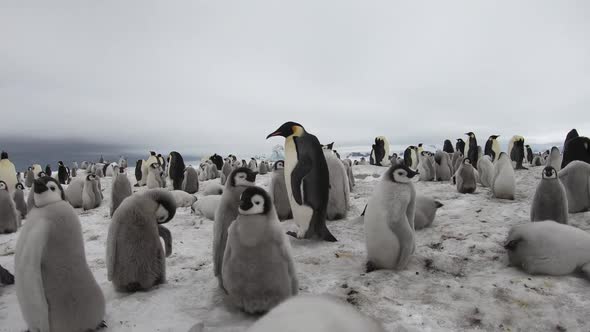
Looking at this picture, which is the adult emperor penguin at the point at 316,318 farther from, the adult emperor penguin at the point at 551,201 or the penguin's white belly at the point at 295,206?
the adult emperor penguin at the point at 551,201

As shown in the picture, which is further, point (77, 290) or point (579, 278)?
point (579, 278)

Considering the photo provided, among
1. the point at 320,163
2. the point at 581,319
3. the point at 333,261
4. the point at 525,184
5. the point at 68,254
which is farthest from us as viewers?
the point at 525,184

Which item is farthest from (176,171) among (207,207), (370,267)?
(370,267)

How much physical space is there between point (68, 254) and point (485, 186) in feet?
35.1

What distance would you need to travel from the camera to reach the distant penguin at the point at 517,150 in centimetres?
1534

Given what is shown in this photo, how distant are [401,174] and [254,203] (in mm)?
1907

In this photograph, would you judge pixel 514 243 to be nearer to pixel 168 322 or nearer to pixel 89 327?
pixel 168 322

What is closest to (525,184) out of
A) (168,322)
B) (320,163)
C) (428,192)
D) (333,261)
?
(428,192)

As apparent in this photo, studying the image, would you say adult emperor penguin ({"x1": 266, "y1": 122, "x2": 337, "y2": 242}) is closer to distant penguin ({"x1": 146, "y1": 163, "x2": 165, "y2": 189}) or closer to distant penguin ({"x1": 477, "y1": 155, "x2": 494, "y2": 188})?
distant penguin ({"x1": 477, "y1": 155, "x2": 494, "y2": 188})

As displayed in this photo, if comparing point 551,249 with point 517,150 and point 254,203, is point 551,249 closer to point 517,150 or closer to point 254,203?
point 254,203

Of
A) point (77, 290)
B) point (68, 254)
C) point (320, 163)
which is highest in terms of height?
point (320, 163)

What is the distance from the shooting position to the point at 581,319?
2795 millimetres

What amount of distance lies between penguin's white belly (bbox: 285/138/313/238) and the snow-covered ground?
11.8 inches

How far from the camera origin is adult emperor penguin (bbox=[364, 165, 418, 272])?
390 cm
